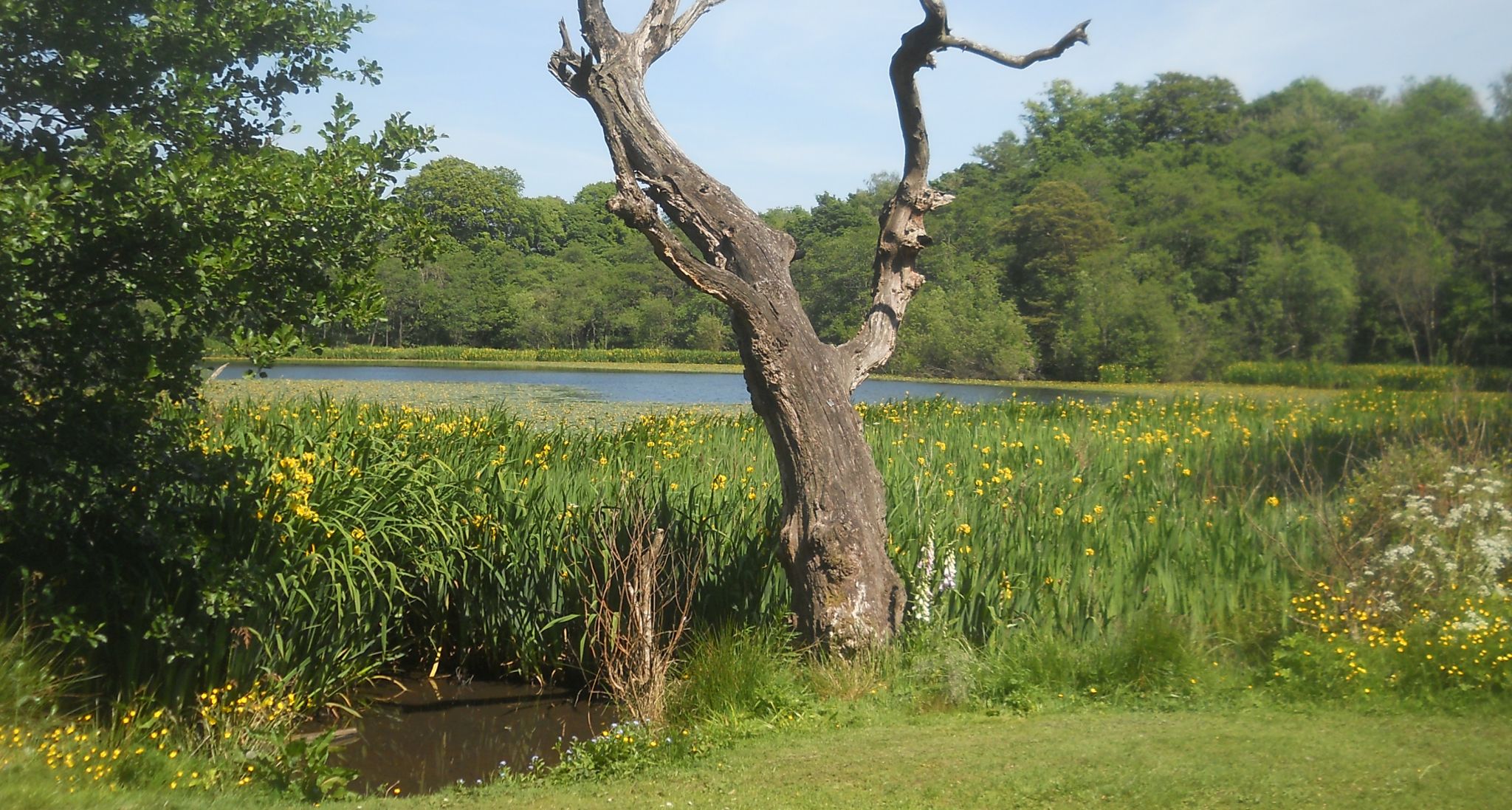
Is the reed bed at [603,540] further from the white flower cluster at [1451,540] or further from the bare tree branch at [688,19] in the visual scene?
the bare tree branch at [688,19]

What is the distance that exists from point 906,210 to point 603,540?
3004 millimetres

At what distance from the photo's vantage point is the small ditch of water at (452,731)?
6070 mm

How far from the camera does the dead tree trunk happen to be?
20.9ft

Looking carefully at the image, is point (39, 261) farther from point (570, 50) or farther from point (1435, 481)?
point (1435, 481)

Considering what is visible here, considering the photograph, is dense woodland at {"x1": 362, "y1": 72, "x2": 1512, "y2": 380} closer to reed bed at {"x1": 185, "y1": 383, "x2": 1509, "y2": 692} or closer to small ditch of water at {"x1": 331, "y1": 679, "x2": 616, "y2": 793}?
reed bed at {"x1": 185, "y1": 383, "x2": 1509, "y2": 692}

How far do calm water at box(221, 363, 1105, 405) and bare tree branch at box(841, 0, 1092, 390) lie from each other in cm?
1547

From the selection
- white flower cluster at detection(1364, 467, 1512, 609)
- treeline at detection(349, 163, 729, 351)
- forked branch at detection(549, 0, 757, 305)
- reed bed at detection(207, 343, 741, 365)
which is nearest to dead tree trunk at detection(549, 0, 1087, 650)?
forked branch at detection(549, 0, 757, 305)

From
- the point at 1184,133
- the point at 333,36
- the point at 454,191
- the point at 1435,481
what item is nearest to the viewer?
the point at 333,36

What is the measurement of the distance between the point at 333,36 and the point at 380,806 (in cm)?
438

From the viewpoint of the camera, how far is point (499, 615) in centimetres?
766

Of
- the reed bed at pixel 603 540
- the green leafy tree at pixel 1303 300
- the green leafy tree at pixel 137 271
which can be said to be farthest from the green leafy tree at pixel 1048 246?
the green leafy tree at pixel 137 271

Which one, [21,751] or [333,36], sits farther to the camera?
[333,36]

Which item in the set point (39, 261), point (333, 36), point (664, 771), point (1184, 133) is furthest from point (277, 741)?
point (1184, 133)

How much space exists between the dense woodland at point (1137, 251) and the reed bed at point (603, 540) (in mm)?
1436
